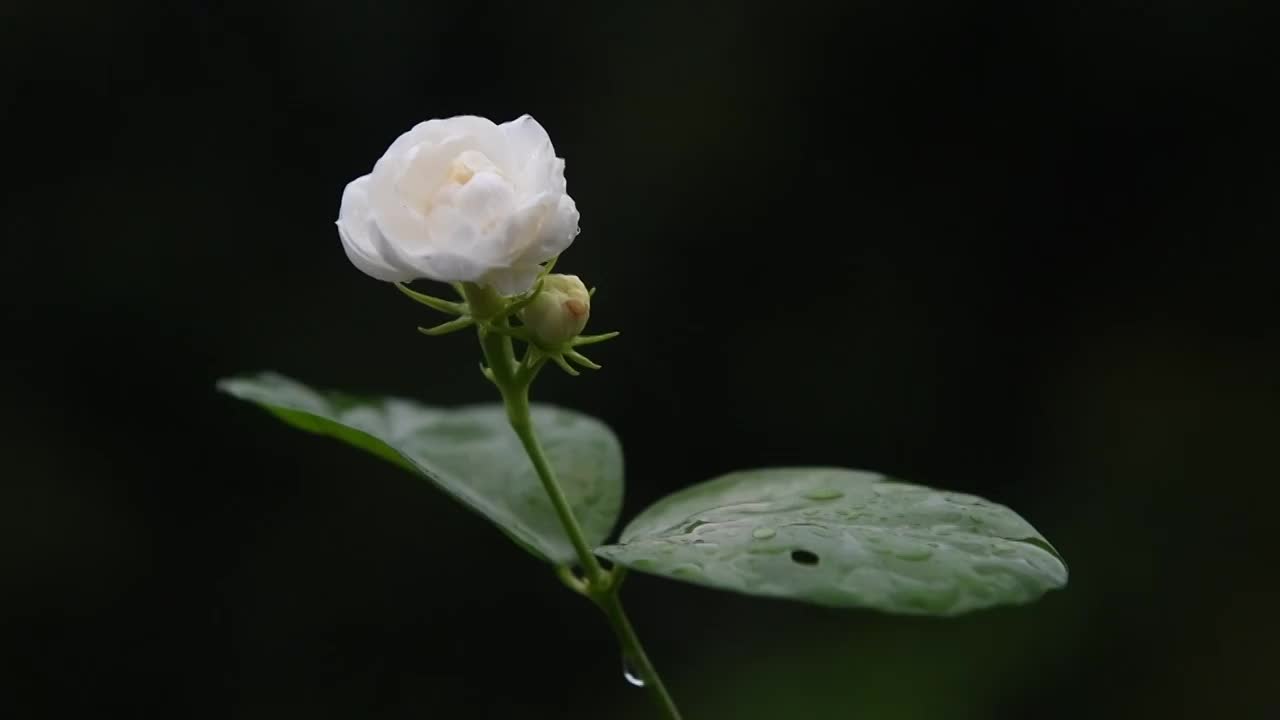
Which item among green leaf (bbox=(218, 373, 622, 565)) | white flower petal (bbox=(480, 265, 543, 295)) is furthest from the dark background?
white flower petal (bbox=(480, 265, 543, 295))

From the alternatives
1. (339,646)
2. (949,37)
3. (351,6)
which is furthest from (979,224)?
(339,646)

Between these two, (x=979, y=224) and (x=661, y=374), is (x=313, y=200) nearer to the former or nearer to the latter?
(x=661, y=374)

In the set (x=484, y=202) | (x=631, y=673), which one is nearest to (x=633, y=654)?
(x=631, y=673)

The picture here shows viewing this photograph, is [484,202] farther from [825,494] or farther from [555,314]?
[825,494]

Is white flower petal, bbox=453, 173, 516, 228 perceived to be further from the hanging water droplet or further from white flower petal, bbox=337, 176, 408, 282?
the hanging water droplet

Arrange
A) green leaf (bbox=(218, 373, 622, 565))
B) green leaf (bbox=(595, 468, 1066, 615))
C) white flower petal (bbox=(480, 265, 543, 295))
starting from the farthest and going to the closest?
green leaf (bbox=(218, 373, 622, 565)) → white flower petal (bbox=(480, 265, 543, 295)) → green leaf (bbox=(595, 468, 1066, 615))

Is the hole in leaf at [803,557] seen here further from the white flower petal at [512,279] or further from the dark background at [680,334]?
the dark background at [680,334]

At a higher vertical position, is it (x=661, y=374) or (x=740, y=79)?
(x=740, y=79)
